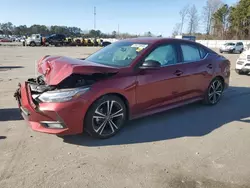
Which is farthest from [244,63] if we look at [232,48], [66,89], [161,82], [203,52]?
[232,48]

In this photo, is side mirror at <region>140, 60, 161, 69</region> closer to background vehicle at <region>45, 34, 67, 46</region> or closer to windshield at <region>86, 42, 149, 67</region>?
windshield at <region>86, 42, 149, 67</region>

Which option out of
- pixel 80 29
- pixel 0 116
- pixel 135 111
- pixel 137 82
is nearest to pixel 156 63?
pixel 137 82

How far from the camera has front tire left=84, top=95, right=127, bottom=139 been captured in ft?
12.4

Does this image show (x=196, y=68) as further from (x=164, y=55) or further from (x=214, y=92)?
(x=214, y=92)

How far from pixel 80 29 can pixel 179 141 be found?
Answer: 107 meters

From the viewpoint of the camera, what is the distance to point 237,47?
110 feet

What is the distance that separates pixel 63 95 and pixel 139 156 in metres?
1.36

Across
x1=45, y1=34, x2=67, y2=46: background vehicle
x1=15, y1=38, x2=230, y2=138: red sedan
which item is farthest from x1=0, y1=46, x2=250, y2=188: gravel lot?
x1=45, y1=34, x2=67, y2=46: background vehicle

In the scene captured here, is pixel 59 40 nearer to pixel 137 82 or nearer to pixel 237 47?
pixel 237 47

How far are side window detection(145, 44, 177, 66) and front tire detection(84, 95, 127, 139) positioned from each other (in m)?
0.99

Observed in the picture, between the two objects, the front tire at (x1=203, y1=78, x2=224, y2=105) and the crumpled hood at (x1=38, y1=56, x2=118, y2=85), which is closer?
the crumpled hood at (x1=38, y1=56, x2=118, y2=85)

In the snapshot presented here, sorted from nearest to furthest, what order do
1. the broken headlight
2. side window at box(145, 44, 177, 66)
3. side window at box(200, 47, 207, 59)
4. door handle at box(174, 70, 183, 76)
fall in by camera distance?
the broken headlight → side window at box(145, 44, 177, 66) → door handle at box(174, 70, 183, 76) → side window at box(200, 47, 207, 59)

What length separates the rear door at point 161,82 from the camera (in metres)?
4.29

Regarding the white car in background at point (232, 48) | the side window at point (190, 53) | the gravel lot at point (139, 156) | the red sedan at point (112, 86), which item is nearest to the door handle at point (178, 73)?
the red sedan at point (112, 86)
